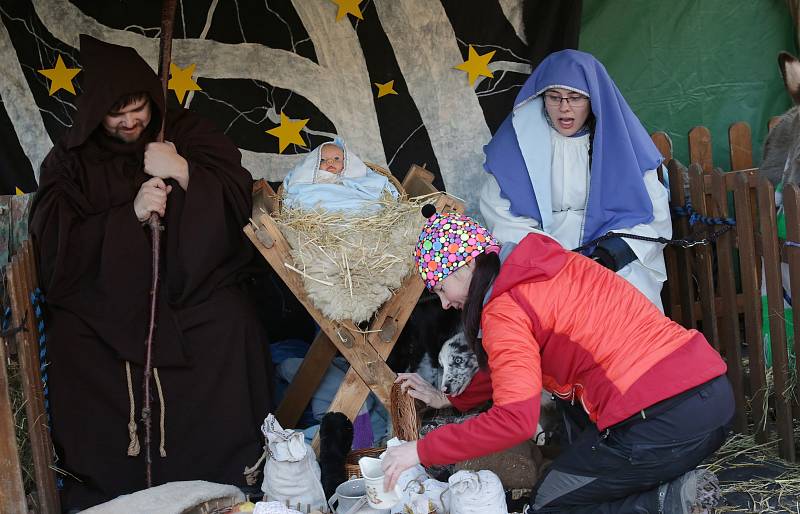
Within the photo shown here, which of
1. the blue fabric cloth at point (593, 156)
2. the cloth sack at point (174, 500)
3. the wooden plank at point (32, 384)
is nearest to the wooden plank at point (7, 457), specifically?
the wooden plank at point (32, 384)

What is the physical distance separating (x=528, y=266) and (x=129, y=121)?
7.38 ft

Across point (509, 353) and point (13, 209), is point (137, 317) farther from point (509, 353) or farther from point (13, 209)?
point (509, 353)

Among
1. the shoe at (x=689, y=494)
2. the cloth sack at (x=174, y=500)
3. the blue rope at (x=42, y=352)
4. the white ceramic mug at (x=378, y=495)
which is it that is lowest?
the shoe at (x=689, y=494)

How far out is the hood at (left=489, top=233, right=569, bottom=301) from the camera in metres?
2.85

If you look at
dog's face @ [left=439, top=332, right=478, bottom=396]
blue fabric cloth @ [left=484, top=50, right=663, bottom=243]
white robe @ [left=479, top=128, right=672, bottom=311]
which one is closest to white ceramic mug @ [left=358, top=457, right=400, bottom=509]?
dog's face @ [left=439, top=332, right=478, bottom=396]

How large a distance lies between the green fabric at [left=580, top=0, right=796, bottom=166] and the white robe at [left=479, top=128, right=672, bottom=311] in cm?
148

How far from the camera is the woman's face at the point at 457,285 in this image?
2932mm

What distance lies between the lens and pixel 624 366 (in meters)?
2.90

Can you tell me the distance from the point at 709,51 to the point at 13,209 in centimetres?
456

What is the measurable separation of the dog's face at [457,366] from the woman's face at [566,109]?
1293 millimetres

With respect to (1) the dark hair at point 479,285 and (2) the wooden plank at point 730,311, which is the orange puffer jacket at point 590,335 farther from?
(2) the wooden plank at point 730,311

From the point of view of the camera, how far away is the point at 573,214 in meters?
4.43

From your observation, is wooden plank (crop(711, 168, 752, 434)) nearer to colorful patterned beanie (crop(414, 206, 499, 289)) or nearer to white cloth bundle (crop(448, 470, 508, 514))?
colorful patterned beanie (crop(414, 206, 499, 289))

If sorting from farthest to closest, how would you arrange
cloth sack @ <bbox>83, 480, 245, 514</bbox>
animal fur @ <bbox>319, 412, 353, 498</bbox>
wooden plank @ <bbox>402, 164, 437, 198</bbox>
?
wooden plank @ <bbox>402, 164, 437, 198</bbox>, animal fur @ <bbox>319, 412, 353, 498</bbox>, cloth sack @ <bbox>83, 480, 245, 514</bbox>
